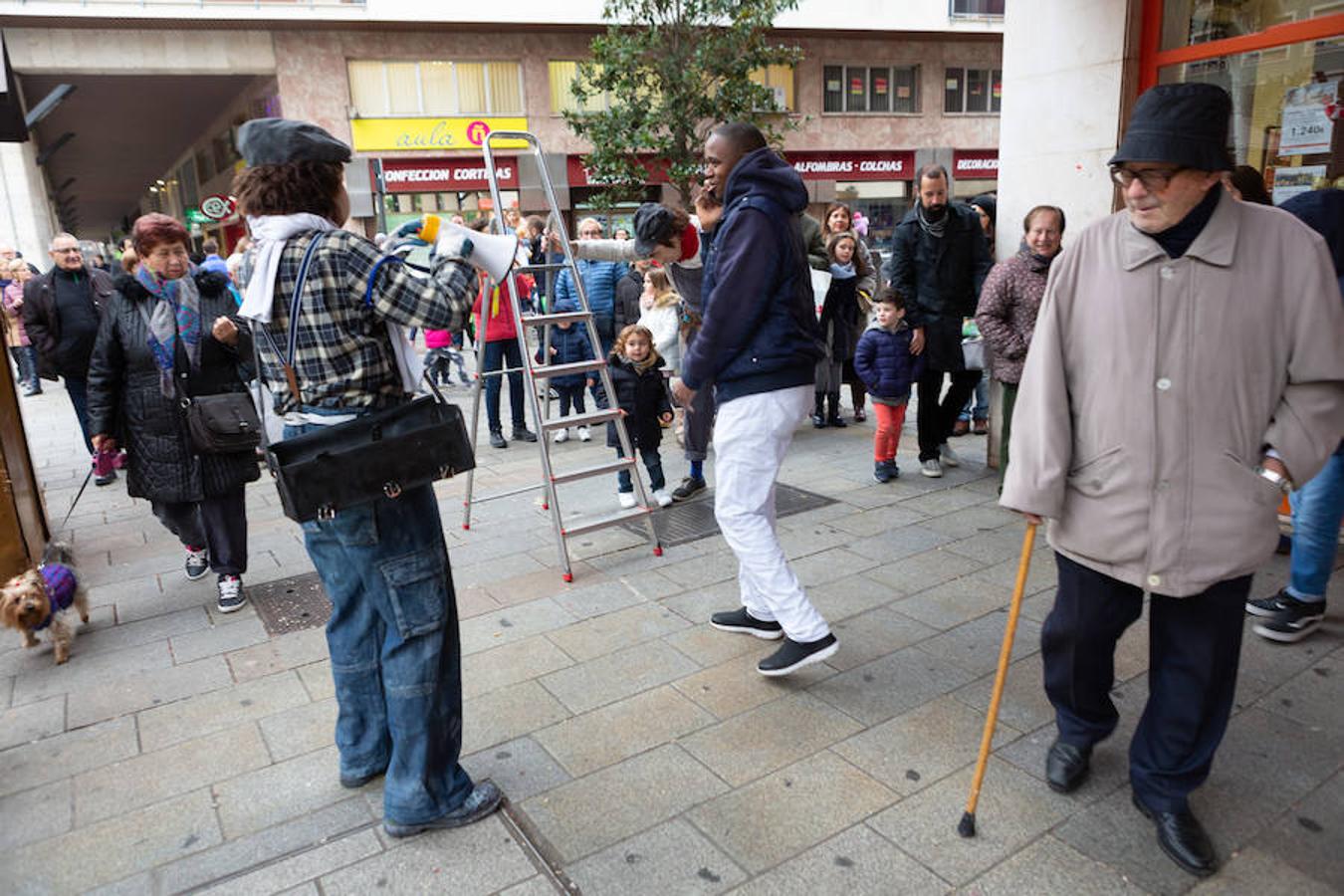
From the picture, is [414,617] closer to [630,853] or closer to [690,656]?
[630,853]

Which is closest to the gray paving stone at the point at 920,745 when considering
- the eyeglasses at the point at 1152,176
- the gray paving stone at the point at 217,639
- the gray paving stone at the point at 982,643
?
the gray paving stone at the point at 982,643

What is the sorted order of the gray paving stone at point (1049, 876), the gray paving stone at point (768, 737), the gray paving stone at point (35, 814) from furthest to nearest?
1. the gray paving stone at point (768, 737)
2. the gray paving stone at point (35, 814)
3. the gray paving stone at point (1049, 876)

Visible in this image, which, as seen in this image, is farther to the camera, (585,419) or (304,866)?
(585,419)

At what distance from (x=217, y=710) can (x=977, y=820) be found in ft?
9.58

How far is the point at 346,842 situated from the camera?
2711 mm

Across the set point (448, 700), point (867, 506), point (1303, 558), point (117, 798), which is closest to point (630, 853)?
point (448, 700)

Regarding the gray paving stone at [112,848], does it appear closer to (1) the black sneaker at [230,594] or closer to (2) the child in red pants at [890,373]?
(1) the black sneaker at [230,594]

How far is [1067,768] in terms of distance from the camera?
2775 millimetres

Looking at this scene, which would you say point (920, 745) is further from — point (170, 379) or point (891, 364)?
point (170, 379)

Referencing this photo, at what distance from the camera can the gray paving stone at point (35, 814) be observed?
2867mm

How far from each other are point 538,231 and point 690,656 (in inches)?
273

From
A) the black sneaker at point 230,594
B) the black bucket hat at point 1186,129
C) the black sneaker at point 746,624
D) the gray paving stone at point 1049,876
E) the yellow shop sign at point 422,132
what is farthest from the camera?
the yellow shop sign at point 422,132

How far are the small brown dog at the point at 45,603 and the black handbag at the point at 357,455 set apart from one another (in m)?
2.27

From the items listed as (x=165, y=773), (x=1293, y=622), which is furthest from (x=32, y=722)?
(x=1293, y=622)
